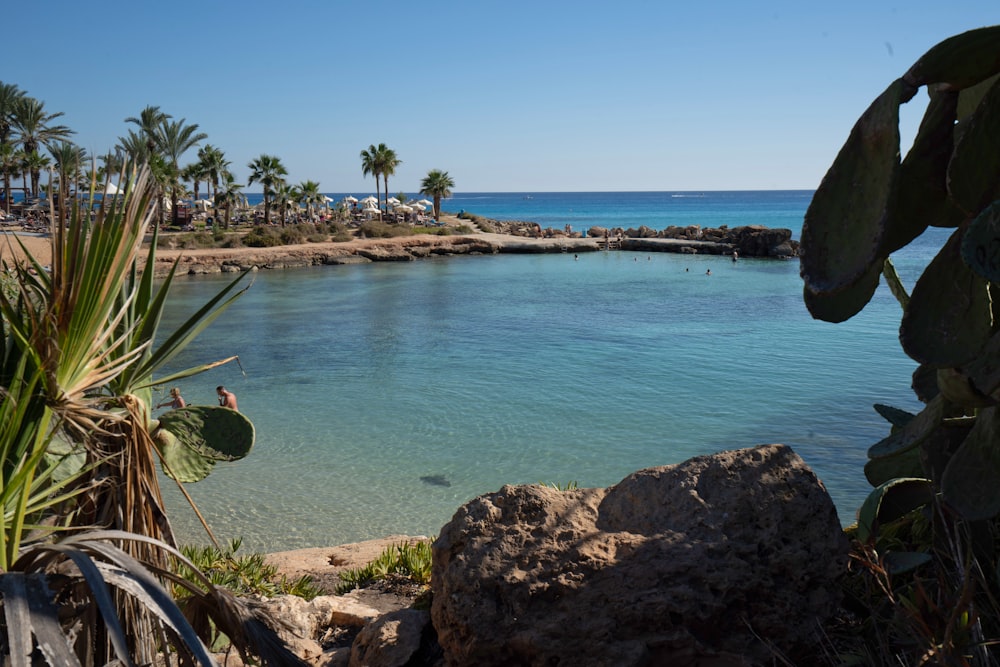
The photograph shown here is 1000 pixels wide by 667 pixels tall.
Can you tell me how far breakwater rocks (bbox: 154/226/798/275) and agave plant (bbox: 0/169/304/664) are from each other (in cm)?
3220

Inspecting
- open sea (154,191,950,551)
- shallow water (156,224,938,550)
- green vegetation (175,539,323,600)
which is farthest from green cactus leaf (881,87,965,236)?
shallow water (156,224,938,550)

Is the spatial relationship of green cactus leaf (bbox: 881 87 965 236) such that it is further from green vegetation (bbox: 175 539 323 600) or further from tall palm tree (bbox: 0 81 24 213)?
tall palm tree (bbox: 0 81 24 213)

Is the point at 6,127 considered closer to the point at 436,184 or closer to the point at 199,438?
the point at 436,184

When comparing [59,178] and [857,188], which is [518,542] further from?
[59,178]

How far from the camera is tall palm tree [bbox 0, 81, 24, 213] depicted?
157 feet

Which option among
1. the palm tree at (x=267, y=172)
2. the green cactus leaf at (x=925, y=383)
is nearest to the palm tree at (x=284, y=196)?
the palm tree at (x=267, y=172)

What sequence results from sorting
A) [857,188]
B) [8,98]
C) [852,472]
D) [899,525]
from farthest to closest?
1. [8,98]
2. [852,472]
3. [899,525]
4. [857,188]

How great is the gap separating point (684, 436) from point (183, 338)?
1042 cm

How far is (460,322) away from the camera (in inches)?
991

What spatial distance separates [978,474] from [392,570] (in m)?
4.38

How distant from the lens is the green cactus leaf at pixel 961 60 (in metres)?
2.58

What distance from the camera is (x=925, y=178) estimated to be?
290 centimetres

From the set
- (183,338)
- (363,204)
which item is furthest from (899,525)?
(363,204)

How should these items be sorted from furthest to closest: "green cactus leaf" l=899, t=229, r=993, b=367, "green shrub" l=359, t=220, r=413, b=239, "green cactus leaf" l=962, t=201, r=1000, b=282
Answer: "green shrub" l=359, t=220, r=413, b=239 < "green cactus leaf" l=899, t=229, r=993, b=367 < "green cactus leaf" l=962, t=201, r=1000, b=282
